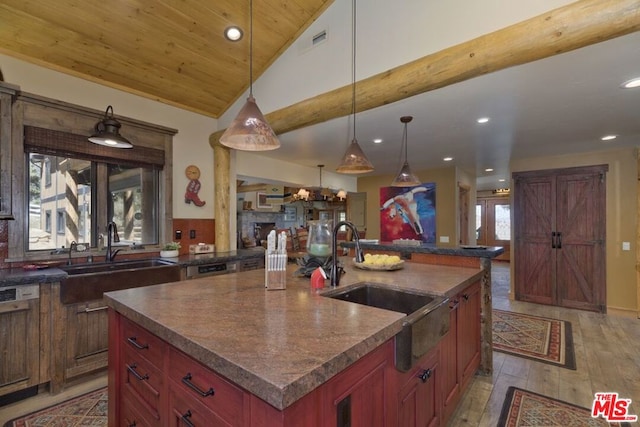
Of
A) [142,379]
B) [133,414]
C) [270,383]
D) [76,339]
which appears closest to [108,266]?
[76,339]

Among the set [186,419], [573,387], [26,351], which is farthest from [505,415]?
[26,351]

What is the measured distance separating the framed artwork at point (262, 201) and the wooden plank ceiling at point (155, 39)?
4667 millimetres

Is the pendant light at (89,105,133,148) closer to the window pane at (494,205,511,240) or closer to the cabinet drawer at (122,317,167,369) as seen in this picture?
the cabinet drawer at (122,317,167,369)

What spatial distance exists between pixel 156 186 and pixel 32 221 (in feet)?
3.90

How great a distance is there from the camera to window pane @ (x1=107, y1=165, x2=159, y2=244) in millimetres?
3303

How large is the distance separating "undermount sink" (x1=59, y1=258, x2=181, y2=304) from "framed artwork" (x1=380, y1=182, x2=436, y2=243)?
499 centimetres

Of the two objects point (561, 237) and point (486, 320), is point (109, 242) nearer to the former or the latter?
point (486, 320)

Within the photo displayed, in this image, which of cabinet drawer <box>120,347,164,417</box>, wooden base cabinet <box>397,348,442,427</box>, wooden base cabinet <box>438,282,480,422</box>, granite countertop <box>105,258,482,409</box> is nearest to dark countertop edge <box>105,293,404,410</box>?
granite countertop <box>105,258,482,409</box>

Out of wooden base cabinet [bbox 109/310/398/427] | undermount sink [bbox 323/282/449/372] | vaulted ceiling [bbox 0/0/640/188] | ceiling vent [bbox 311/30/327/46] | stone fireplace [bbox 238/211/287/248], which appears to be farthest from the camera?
stone fireplace [bbox 238/211/287/248]

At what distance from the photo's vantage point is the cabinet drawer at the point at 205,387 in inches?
34.8

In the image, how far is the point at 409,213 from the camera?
22.1 ft

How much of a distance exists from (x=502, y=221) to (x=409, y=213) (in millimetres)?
5340

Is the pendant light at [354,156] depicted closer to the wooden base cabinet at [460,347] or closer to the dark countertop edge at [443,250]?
the dark countertop edge at [443,250]

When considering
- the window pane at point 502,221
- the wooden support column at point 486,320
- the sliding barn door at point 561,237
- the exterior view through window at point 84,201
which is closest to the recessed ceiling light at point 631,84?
the wooden support column at point 486,320
